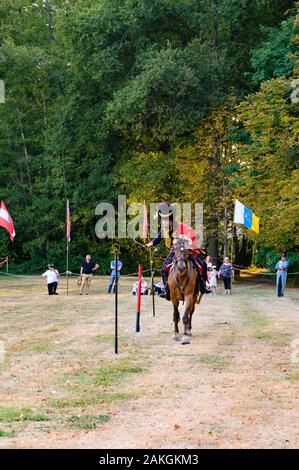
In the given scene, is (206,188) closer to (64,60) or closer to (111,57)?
(111,57)

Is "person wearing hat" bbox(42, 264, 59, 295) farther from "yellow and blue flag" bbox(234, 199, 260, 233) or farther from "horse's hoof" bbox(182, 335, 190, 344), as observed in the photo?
"horse's hoof" bbox(182, 335, 190, 344)

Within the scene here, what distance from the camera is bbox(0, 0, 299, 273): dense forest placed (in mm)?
39844

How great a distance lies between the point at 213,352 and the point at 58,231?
41.6m

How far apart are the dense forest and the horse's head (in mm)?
20066

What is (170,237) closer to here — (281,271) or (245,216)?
(245,216)

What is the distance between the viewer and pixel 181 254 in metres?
16.6

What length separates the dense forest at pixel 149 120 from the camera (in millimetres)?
39844

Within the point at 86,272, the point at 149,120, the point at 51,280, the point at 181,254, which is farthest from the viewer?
the point at 149,120

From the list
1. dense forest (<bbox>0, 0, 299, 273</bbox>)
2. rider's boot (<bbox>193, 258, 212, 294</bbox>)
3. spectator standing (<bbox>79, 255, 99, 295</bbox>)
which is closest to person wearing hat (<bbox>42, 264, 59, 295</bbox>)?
spectator standing (<bbox>79, 255, 99, 295</bbox>)

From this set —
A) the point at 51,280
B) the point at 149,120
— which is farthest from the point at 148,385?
the point at 149,120

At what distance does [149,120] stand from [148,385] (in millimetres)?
35246

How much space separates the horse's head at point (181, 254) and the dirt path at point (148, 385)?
166 centimetres

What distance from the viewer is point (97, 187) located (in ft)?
167

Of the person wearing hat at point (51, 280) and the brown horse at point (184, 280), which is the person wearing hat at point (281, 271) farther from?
the brown horse at point (184, 280)
